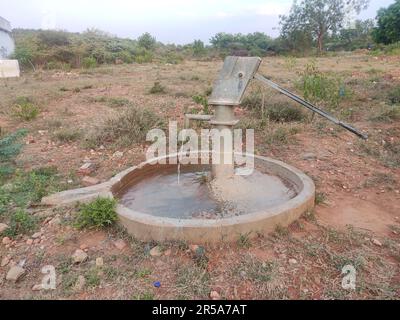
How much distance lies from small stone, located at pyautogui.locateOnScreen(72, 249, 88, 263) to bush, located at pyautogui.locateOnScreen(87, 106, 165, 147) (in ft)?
6.78

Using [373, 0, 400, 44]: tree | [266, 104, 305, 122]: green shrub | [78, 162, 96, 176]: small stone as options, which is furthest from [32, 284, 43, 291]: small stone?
[373, 0, 400, 44]: tree

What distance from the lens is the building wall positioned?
52.7ft

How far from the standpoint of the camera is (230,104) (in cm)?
252

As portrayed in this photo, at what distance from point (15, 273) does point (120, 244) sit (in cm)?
62

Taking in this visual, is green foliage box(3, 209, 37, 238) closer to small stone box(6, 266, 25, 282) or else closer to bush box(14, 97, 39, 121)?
small stone box(6, 266, 25, 282)

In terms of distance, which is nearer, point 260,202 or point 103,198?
point 103,198

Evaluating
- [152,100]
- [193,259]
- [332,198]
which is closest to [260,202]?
[332,198]

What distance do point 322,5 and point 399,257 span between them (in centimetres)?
2660

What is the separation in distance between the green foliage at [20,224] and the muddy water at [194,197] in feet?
2.25

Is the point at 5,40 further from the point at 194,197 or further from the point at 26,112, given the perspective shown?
the point at 194,197

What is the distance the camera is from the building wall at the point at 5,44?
1608cm

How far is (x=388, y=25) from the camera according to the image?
1688 centimetres

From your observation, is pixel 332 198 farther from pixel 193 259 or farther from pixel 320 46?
pixel 320 46

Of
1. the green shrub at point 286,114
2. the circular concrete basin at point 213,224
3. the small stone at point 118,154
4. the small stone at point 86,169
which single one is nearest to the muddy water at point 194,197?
the circular concrete basin at point 213,224
